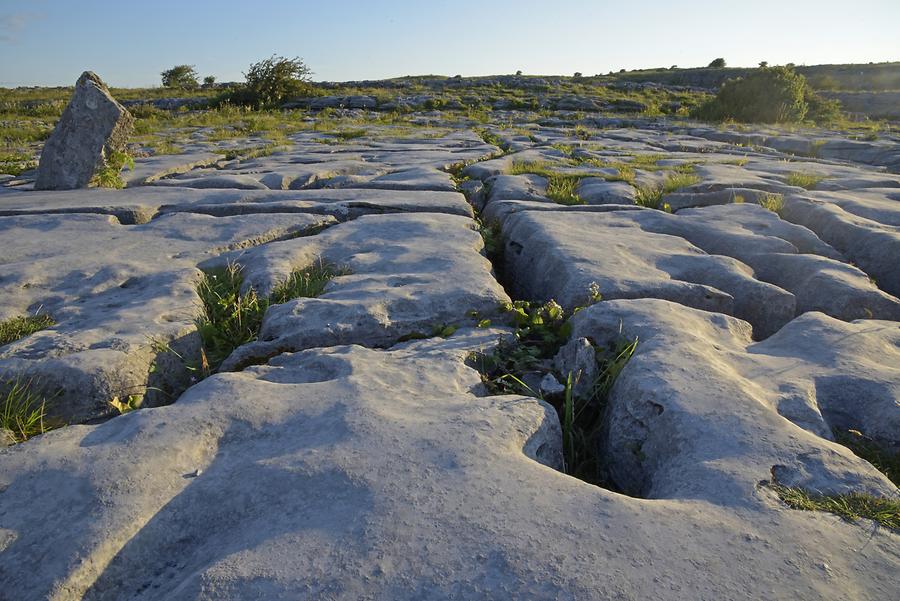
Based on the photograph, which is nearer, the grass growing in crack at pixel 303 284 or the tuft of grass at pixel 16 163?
the grass growing in crack at pixel 303 284

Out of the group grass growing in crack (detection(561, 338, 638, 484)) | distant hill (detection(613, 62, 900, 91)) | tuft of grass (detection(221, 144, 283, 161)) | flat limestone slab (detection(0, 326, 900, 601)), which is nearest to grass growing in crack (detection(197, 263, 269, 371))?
flat limestone slab (detection(0, 326, 900, 601))

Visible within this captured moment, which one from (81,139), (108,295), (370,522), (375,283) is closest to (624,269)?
(375,283)

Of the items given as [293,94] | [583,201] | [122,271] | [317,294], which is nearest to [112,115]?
[122,271]

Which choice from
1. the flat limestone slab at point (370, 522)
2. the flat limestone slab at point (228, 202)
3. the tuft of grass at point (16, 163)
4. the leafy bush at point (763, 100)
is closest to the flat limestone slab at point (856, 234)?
the flat limestone slab at point (228, 202)

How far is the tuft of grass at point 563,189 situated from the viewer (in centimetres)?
413

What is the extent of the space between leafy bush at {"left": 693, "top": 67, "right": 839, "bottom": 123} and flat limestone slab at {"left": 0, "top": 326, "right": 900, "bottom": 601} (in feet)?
47.1

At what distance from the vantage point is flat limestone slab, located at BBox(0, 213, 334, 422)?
1708 mm

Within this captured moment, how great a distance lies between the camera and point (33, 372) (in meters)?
1.69

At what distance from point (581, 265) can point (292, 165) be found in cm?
379

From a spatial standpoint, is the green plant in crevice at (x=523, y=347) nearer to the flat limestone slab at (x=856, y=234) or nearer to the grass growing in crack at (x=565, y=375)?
the grass growing in crack at (x=565, y=375)

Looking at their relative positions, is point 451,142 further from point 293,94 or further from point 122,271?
point 293,94

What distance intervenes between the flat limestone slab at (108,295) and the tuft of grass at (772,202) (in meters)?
2.90

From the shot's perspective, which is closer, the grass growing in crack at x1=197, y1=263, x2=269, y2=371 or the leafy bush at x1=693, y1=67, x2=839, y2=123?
the grass growing in crack at x1=197, y1=263, x2=269, y2=371

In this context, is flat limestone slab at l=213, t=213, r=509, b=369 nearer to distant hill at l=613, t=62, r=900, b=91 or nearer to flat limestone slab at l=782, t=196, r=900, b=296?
flat limestone slab at l=782, t=196, r=900, b=296
